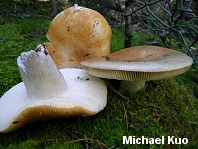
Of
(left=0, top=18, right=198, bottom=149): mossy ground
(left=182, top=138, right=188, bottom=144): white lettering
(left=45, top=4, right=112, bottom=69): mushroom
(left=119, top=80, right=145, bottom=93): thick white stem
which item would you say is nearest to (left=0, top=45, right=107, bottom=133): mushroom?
(left=0, top=18, right=198, bottom=149): mossy ground

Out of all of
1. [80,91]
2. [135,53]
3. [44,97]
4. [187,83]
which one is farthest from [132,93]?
[187,83]

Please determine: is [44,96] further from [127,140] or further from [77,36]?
[77,36]

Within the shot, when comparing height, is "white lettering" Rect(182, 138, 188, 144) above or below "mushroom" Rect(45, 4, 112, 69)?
below

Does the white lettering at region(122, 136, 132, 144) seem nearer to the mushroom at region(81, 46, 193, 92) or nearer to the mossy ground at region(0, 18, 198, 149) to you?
the mossy ground at region(0, 18, 198, 149)

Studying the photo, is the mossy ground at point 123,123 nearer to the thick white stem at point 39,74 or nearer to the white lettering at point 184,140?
the white lettering at point 184,140

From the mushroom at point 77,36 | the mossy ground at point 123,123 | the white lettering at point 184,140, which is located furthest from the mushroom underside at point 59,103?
the white lettering at point 184,140

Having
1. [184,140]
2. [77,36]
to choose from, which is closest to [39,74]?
[77,36]

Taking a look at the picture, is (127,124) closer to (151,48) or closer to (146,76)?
(146,76)
